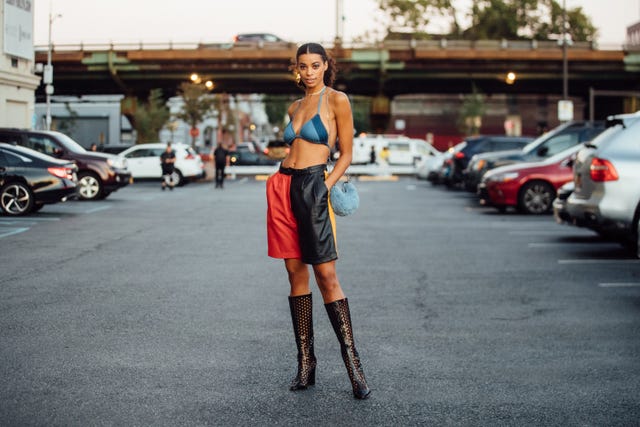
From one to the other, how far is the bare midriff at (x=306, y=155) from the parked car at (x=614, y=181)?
7.49 meters

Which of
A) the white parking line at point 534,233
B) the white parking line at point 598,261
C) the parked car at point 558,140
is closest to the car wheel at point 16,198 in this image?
the white parking line at point 534,233

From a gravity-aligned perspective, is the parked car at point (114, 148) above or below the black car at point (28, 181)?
above

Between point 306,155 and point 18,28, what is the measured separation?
34.9 metres

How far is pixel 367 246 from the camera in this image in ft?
49.2

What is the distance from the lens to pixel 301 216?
18.4 ft

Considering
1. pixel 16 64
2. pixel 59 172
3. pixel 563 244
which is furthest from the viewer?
pixel 16 64

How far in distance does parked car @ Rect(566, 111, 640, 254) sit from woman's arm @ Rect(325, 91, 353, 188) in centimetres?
736

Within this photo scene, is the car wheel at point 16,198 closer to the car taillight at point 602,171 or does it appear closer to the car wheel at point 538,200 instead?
the car wheel at point 538,200

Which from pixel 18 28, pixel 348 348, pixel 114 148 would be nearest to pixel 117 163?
pixel 18 28

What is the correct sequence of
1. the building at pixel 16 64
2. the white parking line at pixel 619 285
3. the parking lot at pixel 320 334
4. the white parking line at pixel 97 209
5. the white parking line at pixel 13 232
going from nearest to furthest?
the parking lot at pixel 320 334, the white parking line at pixel 619 285, the white parking line at pixel 13 232, the white parking line at pixel 97 209, the building at pixel 16 64

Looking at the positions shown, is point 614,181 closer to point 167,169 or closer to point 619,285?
point 619,285

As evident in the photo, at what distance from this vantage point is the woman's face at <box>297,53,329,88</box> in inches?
227

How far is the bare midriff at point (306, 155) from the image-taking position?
565 cm

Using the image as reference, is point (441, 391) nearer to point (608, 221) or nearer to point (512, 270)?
point (512, 270)
